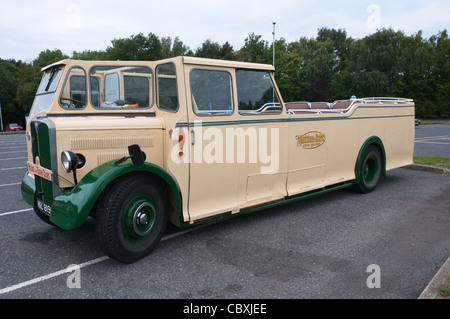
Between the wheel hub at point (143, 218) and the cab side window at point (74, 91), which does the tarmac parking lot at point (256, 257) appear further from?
the cab side window at point (74, 91)

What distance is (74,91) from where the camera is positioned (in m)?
4.81

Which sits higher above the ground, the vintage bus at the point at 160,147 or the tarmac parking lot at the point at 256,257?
the vintage bus at the point at 160,147

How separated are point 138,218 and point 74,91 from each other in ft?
7.05

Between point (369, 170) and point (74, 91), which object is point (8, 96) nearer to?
point (74, 91)

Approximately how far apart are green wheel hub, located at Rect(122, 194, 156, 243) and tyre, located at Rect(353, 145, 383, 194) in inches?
168

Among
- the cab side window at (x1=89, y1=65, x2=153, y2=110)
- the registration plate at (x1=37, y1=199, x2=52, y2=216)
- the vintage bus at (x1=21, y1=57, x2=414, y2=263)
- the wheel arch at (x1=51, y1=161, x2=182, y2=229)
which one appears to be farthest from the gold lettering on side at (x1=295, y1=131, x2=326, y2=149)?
the registration plate at (x1=37, y1=199, x2=52, y2=216)

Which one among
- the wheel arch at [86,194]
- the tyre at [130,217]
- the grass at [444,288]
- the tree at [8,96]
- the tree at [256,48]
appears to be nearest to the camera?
the grass at [444,288]

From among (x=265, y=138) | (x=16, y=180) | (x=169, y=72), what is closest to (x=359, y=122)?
(x=265, y=138)

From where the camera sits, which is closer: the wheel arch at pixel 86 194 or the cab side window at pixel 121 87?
the wheel arch at pixel 86 194

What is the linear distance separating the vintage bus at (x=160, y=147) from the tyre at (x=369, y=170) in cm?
115

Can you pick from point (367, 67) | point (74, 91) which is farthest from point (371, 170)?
point (367, 67)

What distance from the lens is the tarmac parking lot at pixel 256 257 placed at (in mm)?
3303

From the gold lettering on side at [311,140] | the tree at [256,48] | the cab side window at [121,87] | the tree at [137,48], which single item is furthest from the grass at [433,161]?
the tree at [256,48]
